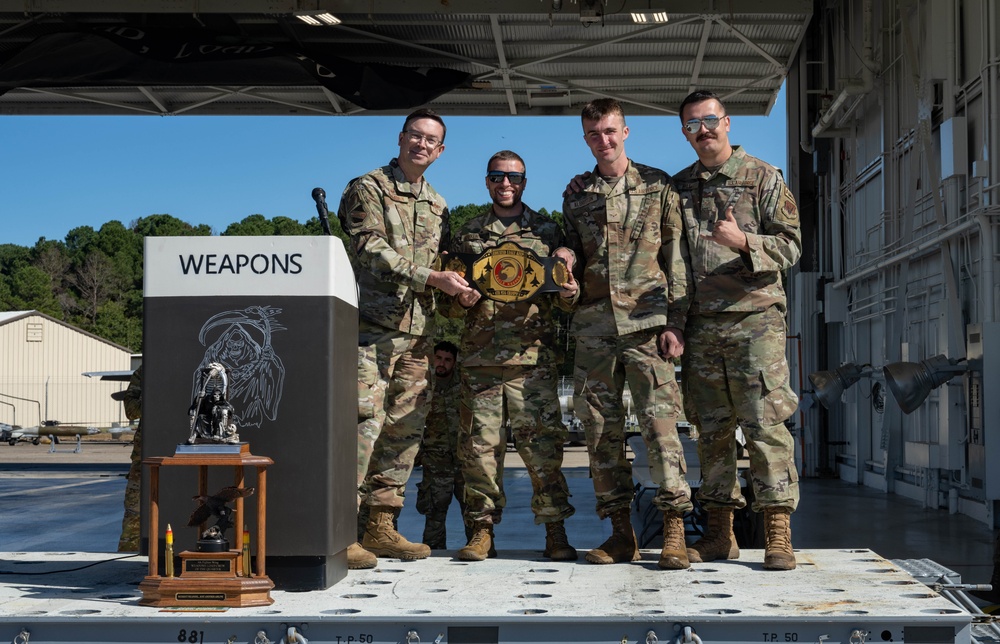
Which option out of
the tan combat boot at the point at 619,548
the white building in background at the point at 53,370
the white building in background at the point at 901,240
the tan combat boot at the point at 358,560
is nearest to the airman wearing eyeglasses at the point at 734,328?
the tan combat boot at the point at 619,548

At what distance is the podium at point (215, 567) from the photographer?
10.8ft

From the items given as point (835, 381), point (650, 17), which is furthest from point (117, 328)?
point (650, 17)

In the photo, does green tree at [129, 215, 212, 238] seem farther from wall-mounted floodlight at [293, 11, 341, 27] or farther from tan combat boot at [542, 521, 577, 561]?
tan combat boot at [542, 521, 577, 561]

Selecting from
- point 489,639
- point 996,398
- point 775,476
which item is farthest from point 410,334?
point 996,398

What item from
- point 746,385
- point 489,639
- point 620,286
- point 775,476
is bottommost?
point 489,639

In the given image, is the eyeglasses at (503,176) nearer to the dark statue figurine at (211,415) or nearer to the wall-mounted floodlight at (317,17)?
the dark statue figurine at (211,415)

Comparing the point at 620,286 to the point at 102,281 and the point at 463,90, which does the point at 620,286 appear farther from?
the point at 102,281

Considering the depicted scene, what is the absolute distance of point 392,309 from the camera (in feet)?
15.5

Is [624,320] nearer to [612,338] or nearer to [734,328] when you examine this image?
[612,338]

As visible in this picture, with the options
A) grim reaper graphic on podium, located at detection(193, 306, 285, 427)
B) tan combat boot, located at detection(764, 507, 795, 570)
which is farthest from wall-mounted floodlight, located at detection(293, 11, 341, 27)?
tan combat boot, located at detection(764, 507, 795, 570)

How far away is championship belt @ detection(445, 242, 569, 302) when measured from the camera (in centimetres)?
450

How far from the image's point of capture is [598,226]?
4668 millimetres

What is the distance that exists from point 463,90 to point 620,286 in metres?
8.48

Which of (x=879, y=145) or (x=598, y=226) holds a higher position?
(x=879, y=145)
